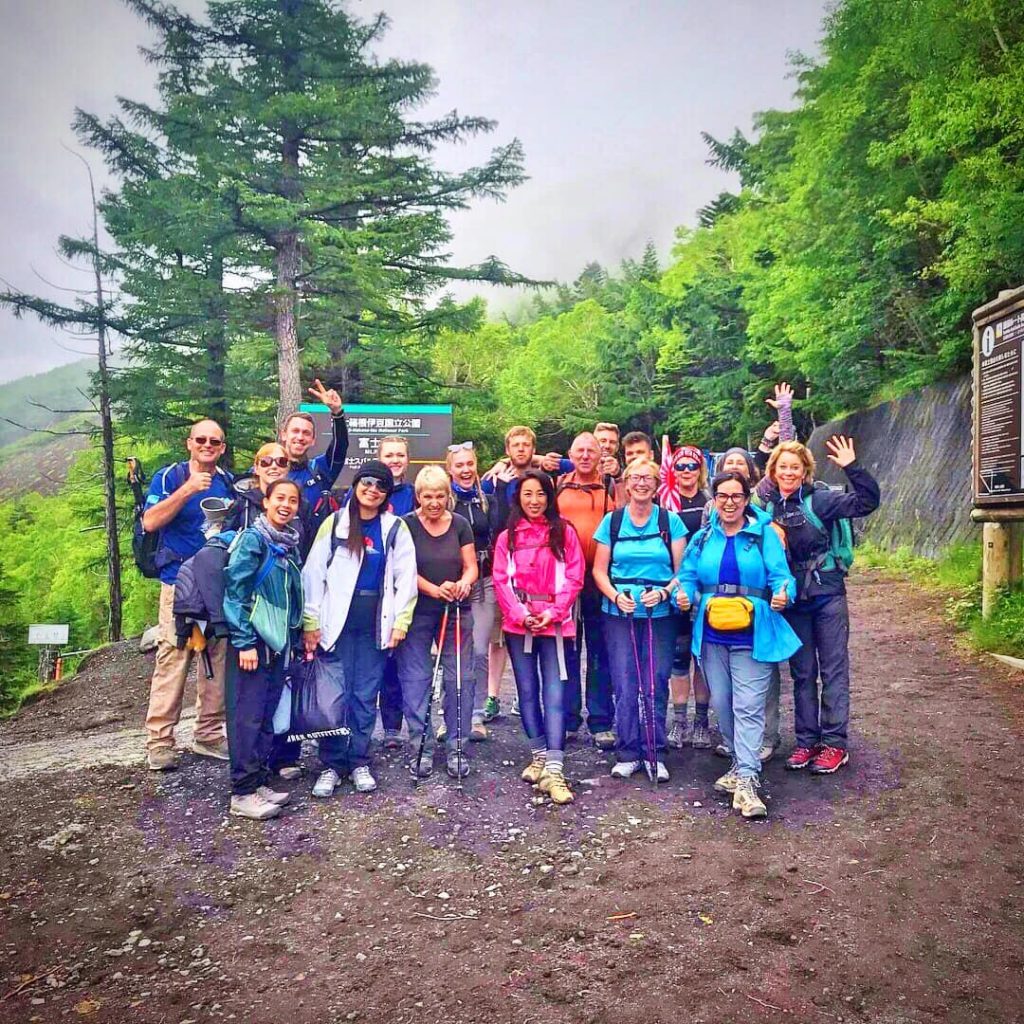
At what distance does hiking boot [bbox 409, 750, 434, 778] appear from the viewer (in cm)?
507

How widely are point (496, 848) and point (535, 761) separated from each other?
0.98m

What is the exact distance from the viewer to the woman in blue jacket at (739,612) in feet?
14.8

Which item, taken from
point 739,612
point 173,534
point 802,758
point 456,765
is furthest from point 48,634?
point 739,612

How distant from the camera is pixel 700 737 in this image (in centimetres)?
553

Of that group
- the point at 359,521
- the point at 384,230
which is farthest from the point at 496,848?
the point at 384,230

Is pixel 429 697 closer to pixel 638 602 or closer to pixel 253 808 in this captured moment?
pixel 253 808

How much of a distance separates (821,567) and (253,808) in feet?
12.6

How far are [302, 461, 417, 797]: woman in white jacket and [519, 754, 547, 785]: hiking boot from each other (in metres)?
1.00

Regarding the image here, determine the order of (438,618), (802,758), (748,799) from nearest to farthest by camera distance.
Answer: (748,799) < (802,758) < (438,618)

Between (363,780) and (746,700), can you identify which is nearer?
(746,700)

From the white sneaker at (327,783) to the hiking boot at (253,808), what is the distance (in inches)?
12.0

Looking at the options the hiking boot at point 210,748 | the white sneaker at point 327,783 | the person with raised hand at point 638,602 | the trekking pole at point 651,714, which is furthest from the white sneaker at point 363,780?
the trekking pole at point 651,714

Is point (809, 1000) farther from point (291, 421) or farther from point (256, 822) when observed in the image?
point (291, 421)

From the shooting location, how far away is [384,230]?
18422 millimetres
